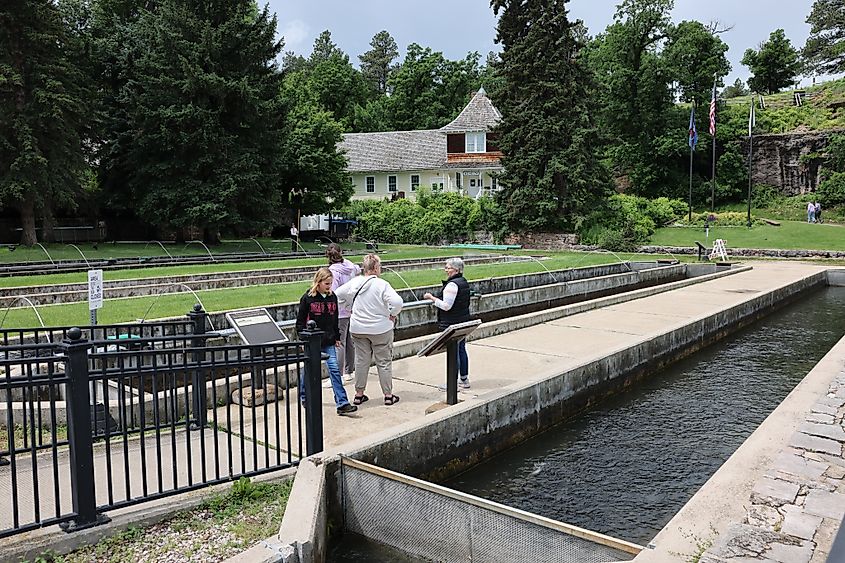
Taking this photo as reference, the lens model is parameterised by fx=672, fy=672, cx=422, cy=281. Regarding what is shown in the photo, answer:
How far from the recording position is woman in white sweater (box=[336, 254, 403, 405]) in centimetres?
796

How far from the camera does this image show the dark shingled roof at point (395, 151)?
59.0 m

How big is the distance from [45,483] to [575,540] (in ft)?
13.5

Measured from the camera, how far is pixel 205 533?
4699 millimetres

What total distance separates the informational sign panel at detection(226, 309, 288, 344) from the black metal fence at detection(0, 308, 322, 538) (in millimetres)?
569

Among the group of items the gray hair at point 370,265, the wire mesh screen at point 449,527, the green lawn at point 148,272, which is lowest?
the wire mesh screen at point 449,527

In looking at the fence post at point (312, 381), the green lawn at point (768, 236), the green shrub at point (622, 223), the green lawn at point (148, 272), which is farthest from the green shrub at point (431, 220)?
the fence post at point (312, 381)

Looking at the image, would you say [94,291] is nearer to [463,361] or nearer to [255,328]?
[255,328]

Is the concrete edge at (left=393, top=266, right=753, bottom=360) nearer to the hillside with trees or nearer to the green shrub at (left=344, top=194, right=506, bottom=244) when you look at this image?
the hillside with trees

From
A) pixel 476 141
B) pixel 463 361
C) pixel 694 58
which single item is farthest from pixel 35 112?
pixel 694 58

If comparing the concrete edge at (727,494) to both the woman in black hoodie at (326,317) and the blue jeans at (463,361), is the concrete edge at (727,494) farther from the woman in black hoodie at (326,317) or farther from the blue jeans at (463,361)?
the woman in black hoodie at (326,317)

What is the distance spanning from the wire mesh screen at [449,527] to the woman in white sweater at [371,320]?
2417mm

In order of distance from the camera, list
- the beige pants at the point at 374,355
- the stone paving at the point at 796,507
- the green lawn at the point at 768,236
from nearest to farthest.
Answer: the stone paving at the point at 796,507 → the beige pants at the point at 374,355 → the green lawn at the point at 768,236

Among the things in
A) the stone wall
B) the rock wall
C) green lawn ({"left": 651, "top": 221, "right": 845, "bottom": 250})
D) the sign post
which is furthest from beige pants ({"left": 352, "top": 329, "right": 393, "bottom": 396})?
the rock wall

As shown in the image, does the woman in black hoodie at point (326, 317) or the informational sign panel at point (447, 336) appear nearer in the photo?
the informational sign panel at point (447, 336)
